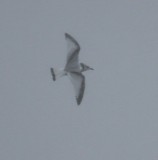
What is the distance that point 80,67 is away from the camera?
808 cm

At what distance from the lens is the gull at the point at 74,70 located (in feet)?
25.2

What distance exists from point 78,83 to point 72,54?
79 centimetres

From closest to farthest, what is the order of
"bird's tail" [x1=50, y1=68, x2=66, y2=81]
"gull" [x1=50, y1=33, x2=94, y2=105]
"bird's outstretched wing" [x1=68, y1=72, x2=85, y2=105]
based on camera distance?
Answer: "bird's tail" [x1=50, y1=68, x2=66, y2=81] < "gull" [x1=50, y1=33, x2=94, y2=105] < "bird's outstretched wing" [x1=68, y1=72, x2=85, y2=105]

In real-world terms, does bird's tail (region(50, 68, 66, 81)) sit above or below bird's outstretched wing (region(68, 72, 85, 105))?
above

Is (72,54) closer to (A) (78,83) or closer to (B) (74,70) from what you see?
(B) (74,70)

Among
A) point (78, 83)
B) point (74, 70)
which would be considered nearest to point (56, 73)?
point (74, 70)

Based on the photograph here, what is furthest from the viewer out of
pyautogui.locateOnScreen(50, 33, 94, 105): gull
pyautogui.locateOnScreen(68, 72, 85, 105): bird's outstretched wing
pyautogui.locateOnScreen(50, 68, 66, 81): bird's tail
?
pyautogui.locateOnScreen(68, 72, 85, 105): bird's outstretched wing

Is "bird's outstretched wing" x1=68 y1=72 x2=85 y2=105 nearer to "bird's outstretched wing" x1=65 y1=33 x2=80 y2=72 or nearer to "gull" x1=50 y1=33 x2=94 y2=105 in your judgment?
"gull" x1=50 y1=33 x2=94 y2=105

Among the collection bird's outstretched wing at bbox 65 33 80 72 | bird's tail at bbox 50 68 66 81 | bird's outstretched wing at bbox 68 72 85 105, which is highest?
bird's outstretched wing at bbox 65 33 80 72

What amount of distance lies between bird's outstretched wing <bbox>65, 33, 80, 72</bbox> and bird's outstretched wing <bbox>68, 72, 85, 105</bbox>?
12 cm

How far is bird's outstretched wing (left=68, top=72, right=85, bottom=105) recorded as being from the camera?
7.96 meters

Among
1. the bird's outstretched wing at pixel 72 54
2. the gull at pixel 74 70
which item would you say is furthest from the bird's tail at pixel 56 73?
the bird's outstretched wing at pixel 72 54

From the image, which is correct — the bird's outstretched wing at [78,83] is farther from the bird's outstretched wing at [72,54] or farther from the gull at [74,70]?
the bird's outstretched wing at [72,54]

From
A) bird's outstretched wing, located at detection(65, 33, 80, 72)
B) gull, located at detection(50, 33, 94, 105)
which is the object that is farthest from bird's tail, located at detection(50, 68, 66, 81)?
bird's outstretched wing, located at detection(65, 33, 80, 72)
